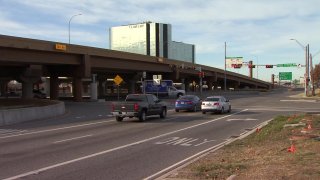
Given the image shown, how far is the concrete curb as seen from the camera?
92.0 feet

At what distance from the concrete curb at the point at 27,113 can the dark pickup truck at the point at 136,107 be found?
5.82 meters

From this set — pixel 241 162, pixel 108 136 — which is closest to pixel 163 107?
pixel 108 136

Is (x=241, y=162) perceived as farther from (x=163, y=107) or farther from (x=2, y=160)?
(x=163, y=107)

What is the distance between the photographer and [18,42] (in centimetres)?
4559

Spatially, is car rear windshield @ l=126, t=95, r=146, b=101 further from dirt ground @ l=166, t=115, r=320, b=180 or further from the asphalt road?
dirt ground @ l=166, t=115, r=320, b=180

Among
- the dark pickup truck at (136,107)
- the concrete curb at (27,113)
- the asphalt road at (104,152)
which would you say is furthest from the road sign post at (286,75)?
the asphalt road at (104,152)

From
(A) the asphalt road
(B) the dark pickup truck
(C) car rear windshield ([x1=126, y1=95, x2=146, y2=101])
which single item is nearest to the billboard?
(B) the dark pickup truck

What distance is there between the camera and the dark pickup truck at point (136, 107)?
2798 cm

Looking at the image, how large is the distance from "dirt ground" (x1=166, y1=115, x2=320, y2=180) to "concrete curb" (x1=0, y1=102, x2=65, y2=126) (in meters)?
16.9

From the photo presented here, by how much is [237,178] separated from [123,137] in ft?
35.7

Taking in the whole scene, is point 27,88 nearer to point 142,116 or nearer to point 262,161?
point 142,116

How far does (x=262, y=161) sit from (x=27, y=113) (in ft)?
74.1

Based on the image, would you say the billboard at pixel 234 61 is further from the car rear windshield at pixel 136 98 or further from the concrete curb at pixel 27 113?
the car rear windshield at pixel 136 98

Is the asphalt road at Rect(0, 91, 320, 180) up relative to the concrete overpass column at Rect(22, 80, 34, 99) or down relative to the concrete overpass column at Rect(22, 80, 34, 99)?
down
